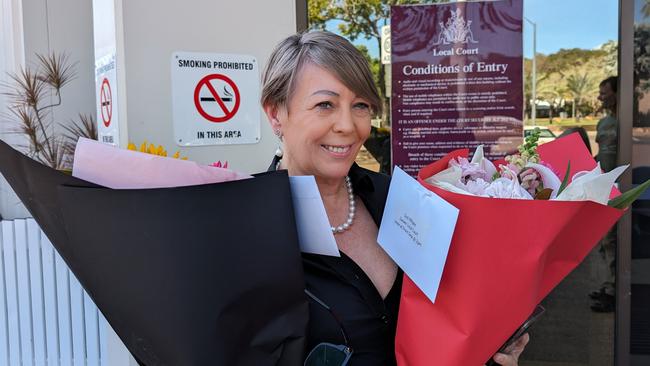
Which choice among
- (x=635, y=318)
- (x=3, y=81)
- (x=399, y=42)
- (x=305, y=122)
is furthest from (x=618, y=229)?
(x=3, y=81)

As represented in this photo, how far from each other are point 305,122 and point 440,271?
50 cm

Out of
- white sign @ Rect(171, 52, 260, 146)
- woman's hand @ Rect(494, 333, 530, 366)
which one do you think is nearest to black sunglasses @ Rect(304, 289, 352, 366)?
woman's hand @ Rect(494, 333, 530, 366)

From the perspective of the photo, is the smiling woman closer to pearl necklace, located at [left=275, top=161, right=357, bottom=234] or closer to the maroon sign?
pearl necklace, located at [left=275, top=161, right=357, bottom=234]

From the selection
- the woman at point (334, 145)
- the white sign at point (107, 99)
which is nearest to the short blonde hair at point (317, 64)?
the woman at point (334, 145)

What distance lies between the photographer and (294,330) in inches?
39.3

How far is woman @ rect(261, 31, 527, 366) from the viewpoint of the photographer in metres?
1.26

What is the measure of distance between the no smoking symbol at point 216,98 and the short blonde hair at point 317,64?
162 centimetres

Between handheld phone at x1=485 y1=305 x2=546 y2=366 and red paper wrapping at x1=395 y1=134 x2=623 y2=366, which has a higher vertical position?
red paper wrapping at x1=395 y1=134 x2=623 y2=366

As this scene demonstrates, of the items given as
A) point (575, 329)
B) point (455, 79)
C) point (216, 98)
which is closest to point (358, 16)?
point (455, 79)

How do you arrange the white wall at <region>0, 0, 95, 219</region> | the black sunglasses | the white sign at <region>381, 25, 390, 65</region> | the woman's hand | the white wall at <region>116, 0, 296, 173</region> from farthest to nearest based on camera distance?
the white wall at <region>0, 0, 95, 219</region>, the white sign at <region>381, 25, 390, 65</region>, the white wall at <region>116, 0, 296, 173</region>, the woman's hand, the black sunglasses

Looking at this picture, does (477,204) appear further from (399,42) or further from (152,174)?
(399,42)

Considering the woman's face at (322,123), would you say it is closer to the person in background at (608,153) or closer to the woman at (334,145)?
the woman at (334,145)

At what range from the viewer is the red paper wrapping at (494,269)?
37.7 inches

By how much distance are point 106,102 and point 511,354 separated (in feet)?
7.91
